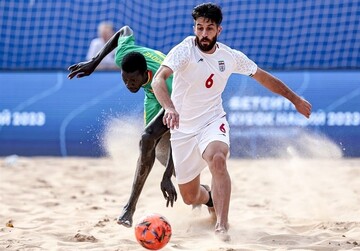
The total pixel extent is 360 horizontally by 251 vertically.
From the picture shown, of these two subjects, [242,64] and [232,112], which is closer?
[242,64]

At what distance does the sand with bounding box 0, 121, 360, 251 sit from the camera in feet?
17.2

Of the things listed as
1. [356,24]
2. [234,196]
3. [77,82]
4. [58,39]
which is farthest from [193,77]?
[58,39]

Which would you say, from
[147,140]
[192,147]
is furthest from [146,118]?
[192,147]

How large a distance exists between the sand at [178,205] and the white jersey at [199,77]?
0.90m

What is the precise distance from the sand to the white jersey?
90 cm

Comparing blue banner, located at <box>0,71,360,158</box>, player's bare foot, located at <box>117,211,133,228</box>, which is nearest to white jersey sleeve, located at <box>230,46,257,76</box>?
player's bare foot, located at <box>117,211,133,228</box>

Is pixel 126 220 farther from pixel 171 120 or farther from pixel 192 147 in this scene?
pixel 171 120

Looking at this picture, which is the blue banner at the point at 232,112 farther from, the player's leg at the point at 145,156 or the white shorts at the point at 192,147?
the white shorts at the point at 192,147

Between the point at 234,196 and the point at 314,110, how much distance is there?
9.06 feet

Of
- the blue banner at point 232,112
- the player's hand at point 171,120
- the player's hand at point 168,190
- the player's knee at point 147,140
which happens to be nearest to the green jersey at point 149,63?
the player's knee at point 147,140

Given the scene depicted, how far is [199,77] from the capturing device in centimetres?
518

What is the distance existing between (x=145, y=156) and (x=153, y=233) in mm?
1226

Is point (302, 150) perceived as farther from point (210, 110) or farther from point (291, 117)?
point (210, 110)

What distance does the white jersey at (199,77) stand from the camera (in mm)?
5102
